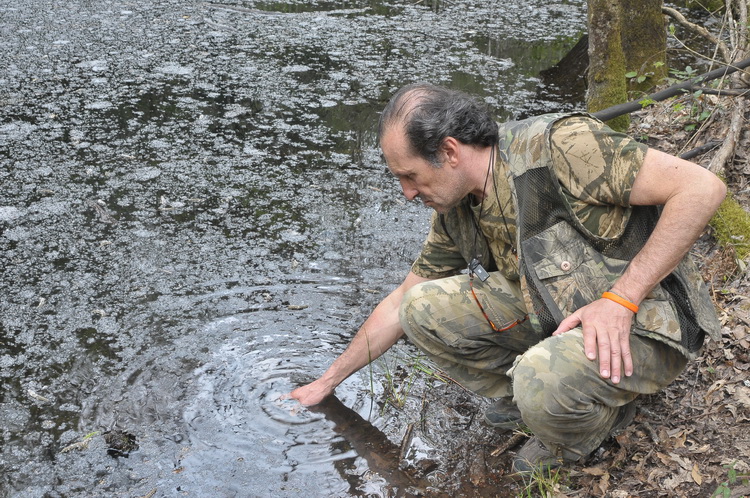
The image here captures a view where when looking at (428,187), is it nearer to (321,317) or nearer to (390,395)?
(390,395)

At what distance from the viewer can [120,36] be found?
8398 mm

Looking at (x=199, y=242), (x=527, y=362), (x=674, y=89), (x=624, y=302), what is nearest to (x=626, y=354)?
(x=624, y=302)

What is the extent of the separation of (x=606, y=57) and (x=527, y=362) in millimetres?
3851

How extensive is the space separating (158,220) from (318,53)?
3.96 m

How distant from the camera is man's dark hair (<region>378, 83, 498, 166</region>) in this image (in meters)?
2.77

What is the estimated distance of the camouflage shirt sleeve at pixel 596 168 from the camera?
8.64 ft

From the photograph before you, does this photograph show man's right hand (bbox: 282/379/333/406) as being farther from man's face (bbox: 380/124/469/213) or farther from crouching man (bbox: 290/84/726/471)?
man's face (bbox: 380/124/469/213)

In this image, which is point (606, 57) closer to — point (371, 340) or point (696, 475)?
point (371, 340)

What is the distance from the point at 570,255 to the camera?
2.78m

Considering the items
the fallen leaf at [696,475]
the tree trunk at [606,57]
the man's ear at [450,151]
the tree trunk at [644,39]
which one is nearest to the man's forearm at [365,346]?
the man's ear at [450,151]

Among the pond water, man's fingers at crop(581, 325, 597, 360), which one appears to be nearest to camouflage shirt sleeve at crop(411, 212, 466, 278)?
the pond water

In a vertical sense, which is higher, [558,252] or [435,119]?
[435,119]

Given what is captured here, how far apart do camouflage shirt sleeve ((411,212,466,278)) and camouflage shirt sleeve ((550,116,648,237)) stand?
0.71 metres

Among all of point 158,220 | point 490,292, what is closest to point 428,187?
point 490,292
